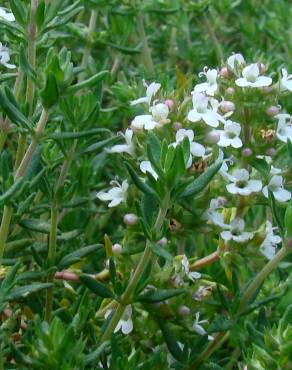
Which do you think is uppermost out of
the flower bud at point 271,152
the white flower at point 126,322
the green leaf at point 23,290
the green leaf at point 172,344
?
the flower bud at point 271,152

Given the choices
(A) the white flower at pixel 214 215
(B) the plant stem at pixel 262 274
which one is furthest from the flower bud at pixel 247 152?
(B) the plant stem at pixel 262 274

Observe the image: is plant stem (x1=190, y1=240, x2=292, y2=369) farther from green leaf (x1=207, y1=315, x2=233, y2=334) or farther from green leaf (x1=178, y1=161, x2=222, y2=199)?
green leaf (x1=178, y1=161, x2=222, y2=199)

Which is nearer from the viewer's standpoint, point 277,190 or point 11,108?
point 11,108

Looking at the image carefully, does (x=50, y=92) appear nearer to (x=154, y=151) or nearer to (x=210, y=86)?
(x=154, y=151)

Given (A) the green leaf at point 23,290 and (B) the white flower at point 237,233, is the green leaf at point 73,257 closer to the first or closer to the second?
(A) the green leaf at point 23,290

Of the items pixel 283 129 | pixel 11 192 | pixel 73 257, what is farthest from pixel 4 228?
pixel 283 129

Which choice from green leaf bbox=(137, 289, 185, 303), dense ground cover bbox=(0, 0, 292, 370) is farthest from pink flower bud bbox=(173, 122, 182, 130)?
green leaf bbox=(137, 289, 185, 303)
